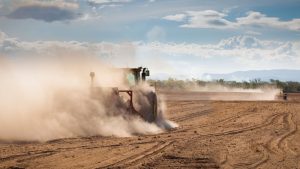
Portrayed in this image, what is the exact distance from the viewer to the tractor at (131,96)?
17688 mm

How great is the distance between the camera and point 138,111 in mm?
19031

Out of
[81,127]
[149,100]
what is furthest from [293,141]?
[81,127]

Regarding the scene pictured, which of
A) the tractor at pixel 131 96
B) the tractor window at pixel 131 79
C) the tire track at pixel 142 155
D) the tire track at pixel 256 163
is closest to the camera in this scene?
the tire track at pixel 142 155

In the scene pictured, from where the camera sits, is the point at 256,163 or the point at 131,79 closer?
the point at 256,163

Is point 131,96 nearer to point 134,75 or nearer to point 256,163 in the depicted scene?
point 134,75

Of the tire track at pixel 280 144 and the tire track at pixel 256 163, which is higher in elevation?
the tire track at pixel 280 144

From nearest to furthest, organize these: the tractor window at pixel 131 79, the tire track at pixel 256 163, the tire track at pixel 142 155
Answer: the tire track at pixel 142 155 < the tire track at pixel 256 163 < the tractor window at pixel 131 79

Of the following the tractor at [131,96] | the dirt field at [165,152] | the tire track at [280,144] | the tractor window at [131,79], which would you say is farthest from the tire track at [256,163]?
the tractor window at [131,79]

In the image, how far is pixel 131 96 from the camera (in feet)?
60.2

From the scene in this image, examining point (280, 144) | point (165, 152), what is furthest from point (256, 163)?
point (280, 144)

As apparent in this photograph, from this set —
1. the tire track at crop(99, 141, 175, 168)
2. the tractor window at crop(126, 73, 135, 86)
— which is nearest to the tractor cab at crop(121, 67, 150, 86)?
the tractor window at crop(126, 73, 135, 86)

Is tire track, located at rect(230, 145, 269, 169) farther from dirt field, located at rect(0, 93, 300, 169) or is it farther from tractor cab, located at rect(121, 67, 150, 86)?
tractor cab, located at rect(121, 67, 150, 86)

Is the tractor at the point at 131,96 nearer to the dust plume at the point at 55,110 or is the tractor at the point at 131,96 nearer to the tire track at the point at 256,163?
the dust plume at the point at 55,110

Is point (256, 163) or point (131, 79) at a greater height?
point (131, 79)
